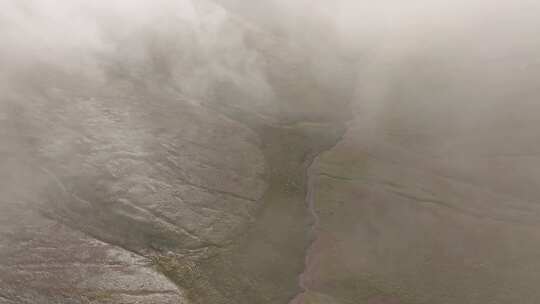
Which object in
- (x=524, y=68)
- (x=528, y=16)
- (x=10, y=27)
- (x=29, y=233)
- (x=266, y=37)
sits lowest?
(x=29, y=233)

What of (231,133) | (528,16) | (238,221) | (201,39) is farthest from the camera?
(528,16)

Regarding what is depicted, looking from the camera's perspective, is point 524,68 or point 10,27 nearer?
point 10,27

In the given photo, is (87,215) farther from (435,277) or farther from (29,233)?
(435,277)

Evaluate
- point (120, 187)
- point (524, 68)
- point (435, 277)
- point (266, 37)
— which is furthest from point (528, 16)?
point (120, 187)

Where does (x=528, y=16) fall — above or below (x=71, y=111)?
above

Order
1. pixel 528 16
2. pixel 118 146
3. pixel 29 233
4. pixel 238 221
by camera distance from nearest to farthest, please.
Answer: pixel 29 233
pixel 238 221
pixel 118 146
pixel 528 16

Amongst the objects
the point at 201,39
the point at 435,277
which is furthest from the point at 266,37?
the point at 435,277

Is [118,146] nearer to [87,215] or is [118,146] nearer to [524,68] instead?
[87,215]
